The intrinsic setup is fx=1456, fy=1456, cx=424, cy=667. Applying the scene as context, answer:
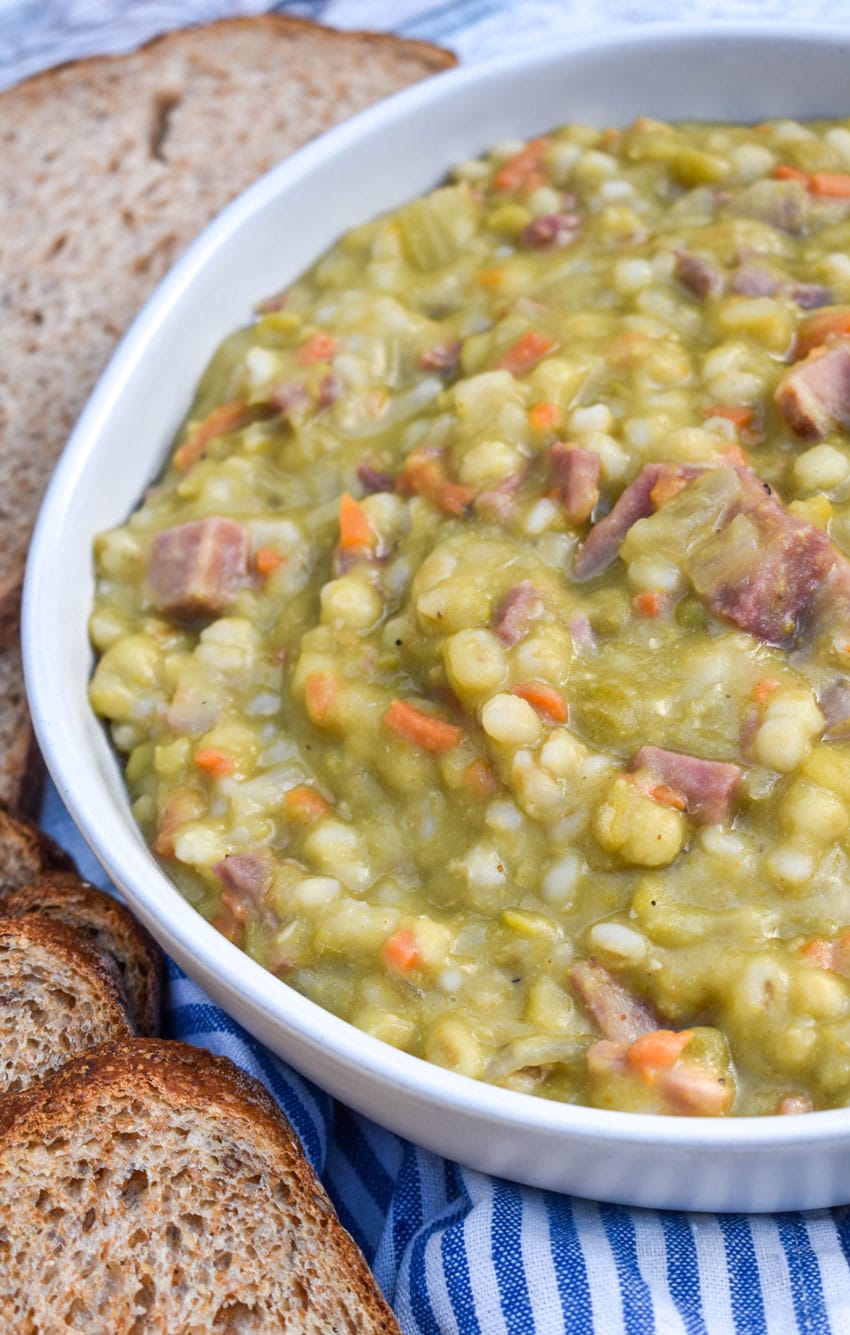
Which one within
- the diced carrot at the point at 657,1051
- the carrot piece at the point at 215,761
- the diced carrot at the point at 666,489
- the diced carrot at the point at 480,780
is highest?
the diced carrot at the point at 666,489

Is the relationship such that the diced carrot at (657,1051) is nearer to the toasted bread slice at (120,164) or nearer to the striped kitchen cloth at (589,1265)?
the striped kitchen cloth at (589,1265)

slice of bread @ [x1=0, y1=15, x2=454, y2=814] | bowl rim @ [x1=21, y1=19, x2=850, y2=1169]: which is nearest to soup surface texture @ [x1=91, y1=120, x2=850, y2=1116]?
bowl rim @ [x1=21, y1=19, x2=850, y2=1169]

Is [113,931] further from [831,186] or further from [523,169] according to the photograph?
[831,186]

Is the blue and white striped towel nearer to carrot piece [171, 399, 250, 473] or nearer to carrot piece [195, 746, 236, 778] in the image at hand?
carrot piece [195, 746, 236, 778]

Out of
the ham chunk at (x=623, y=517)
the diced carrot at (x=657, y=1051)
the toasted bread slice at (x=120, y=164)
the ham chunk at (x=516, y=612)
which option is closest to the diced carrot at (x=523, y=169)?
the toasted bread slice at (x=120, y=164)

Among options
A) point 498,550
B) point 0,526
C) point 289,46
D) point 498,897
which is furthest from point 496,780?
point 289,46

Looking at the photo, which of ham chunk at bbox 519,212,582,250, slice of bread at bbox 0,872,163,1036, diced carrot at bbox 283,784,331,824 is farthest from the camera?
ham chunk at bbox 519,212,582,250
